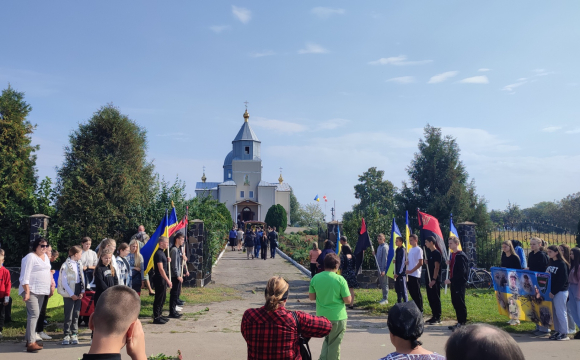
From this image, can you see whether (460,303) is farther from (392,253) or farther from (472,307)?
(392,253)

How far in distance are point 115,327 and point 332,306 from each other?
3.23 m

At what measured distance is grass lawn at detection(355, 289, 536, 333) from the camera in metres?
9.09

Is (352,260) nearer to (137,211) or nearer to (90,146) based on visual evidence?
(137,211)

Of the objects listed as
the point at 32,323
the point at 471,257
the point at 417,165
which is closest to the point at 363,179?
the point at 417,165

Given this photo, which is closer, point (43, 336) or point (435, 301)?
point (43, 336)

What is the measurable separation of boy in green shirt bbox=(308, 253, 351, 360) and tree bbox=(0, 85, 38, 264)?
48.2ft

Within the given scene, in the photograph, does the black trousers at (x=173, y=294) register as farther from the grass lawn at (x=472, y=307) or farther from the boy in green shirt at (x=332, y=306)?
the boy in green shirt at (x=332, y=306)

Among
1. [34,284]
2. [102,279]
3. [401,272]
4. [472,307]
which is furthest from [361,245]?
[34,284]

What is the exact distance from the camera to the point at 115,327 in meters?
2.54

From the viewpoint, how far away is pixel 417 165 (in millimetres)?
25828

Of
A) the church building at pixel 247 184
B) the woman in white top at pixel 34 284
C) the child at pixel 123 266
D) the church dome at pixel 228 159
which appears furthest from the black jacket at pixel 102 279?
the church dome at pixel 228 159

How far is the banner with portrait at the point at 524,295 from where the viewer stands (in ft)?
26.9

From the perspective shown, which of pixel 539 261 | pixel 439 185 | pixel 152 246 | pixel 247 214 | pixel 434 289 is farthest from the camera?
pixel 247 214

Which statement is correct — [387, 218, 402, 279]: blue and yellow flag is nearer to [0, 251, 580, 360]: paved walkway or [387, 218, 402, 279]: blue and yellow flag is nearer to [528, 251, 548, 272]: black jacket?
[0, 251, 580, 360]: paved walkway
